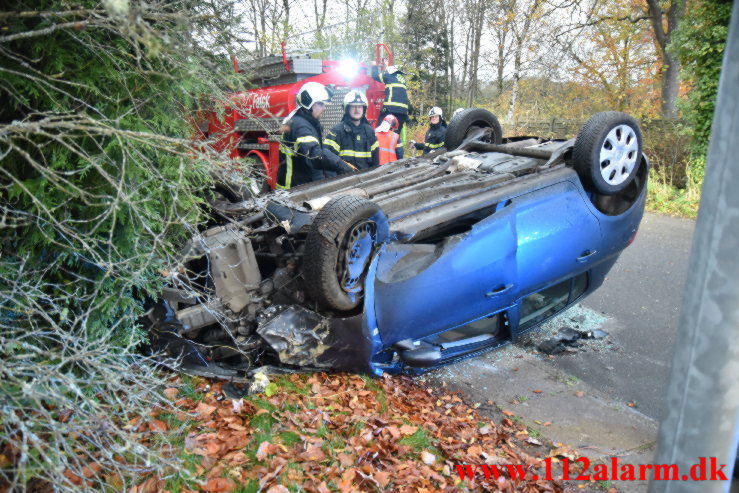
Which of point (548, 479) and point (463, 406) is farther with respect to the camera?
point (463, 406)

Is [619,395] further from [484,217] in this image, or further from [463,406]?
[484,217]

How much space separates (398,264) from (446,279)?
1.12ft

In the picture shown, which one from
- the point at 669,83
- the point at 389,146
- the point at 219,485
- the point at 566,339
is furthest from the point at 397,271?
the point at 669,83

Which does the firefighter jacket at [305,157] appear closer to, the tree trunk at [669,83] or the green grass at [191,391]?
the green grass at [191,391]

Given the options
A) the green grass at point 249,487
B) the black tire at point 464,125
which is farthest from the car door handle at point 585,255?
the green grass at point 249,487

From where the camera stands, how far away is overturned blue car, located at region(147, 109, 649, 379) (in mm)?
3303

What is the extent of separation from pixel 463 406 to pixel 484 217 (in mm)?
1372

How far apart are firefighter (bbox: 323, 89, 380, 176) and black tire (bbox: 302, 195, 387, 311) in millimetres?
3177

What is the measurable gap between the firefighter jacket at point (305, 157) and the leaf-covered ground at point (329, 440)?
2.90 meters

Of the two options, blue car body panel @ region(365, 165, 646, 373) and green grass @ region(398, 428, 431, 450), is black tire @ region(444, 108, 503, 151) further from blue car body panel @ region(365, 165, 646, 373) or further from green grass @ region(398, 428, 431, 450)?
green grass @ region(398, 428, 431, 450)

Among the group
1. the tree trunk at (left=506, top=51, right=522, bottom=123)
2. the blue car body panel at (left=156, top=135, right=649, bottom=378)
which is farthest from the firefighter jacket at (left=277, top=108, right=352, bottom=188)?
the tree trunk at (left=506, top=51, right=522, bottom=123)

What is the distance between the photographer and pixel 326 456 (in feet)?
9.00

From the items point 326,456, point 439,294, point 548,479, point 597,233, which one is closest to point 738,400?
point 548,479

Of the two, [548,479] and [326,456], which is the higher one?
[326,456]
